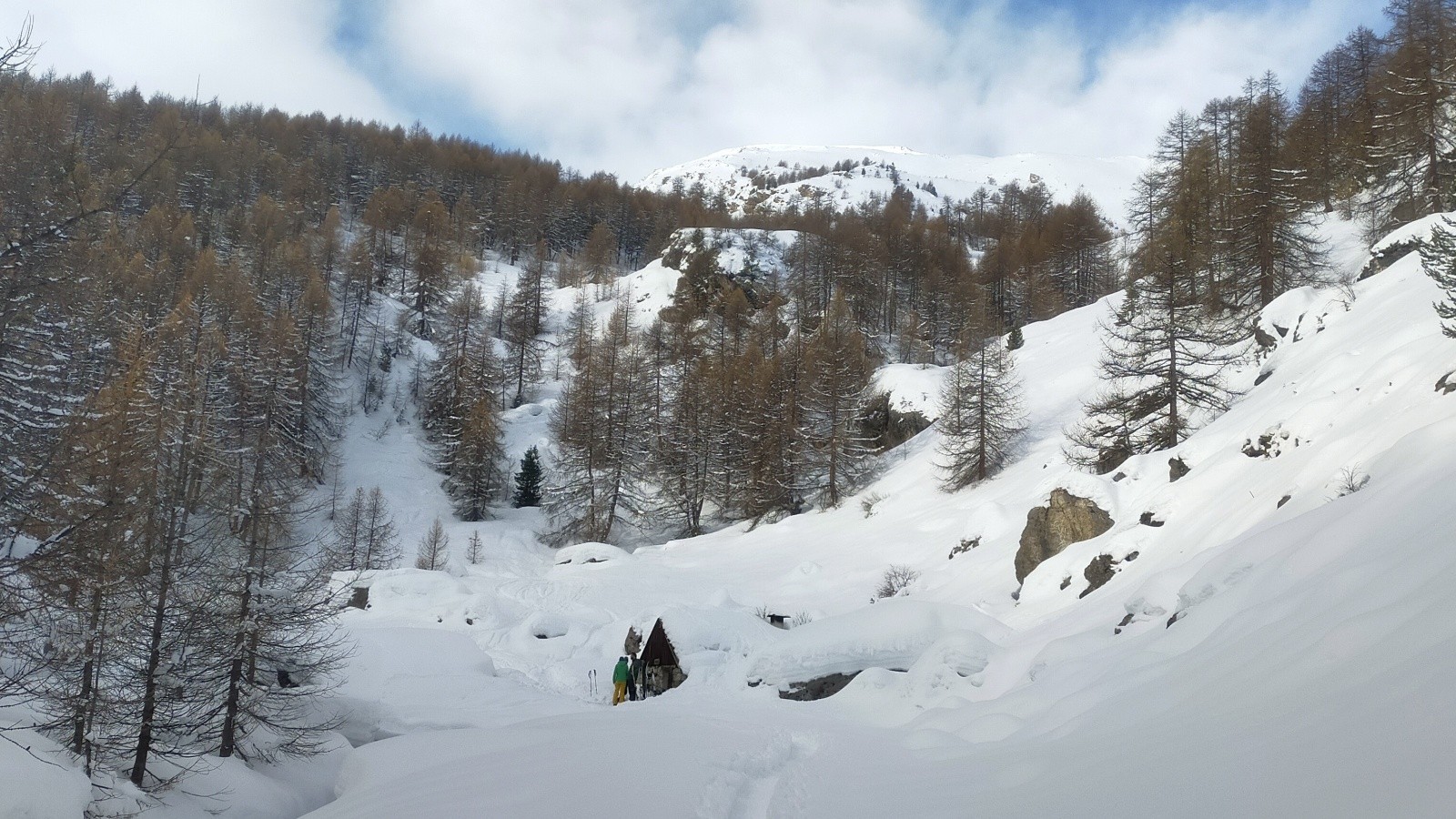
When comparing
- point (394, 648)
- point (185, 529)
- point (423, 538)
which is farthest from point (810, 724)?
point (423, 538)

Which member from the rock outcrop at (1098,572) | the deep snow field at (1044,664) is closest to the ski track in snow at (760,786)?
the deep snow field at (1044,664)

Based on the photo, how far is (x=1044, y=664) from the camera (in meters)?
9.42

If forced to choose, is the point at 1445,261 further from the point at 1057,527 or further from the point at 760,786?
the point at 760,786

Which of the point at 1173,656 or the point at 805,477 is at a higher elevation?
the point at 805,477

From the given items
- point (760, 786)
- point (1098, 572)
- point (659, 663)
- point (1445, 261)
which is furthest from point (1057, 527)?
point (760, 786)

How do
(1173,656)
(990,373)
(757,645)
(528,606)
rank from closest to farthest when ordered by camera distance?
(1173,656)
(757,645)
(528,606)
(990,373)

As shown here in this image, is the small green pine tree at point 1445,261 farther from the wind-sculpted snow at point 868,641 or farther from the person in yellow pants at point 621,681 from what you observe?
the person in yellow pants at point 621,681

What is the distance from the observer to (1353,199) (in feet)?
114

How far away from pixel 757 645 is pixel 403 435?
3797 centimetres

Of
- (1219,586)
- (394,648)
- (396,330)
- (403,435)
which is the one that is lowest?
(394,648)

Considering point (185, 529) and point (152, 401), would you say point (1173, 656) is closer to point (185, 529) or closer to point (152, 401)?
point (185, 529)

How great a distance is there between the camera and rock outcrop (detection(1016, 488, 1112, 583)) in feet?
57.7

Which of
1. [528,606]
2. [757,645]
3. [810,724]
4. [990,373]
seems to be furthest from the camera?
[990,373]

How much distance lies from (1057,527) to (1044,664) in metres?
9.45
